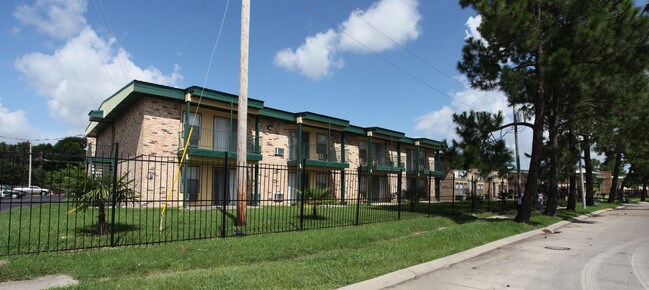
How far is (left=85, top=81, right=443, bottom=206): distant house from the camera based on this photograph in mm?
18656

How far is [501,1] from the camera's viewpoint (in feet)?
46.5

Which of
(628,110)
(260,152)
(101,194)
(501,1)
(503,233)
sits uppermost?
(501,1)

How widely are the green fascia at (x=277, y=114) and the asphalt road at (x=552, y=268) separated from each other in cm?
1458

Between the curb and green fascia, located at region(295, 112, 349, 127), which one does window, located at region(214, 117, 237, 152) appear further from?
the curb

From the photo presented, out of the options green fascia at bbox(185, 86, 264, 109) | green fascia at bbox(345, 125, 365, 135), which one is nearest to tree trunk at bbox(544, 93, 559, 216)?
green fascia at bbox(345, 125, 365, 135)

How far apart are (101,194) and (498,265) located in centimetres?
849

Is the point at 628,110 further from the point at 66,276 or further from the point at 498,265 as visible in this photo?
the point at 66,276

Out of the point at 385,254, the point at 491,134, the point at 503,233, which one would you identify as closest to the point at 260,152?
the point at 491,134

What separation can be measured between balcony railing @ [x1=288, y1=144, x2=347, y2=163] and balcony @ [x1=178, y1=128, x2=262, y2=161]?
318cm

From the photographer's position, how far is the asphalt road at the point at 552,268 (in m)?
6.92

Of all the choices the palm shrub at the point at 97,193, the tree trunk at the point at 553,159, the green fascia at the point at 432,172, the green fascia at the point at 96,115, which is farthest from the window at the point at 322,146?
the palm shrub at the point at 97,193

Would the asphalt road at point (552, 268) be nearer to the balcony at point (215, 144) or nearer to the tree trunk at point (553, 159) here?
the tree trunk at point (553, 159)

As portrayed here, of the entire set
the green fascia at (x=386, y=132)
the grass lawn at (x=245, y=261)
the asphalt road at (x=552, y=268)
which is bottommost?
the asphalt road at (x=552, y=268)

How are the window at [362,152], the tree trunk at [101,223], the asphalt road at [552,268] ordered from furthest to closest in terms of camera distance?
the window at [362,152], the tree trunk at [101,223], the asphalt road at [552,268]
